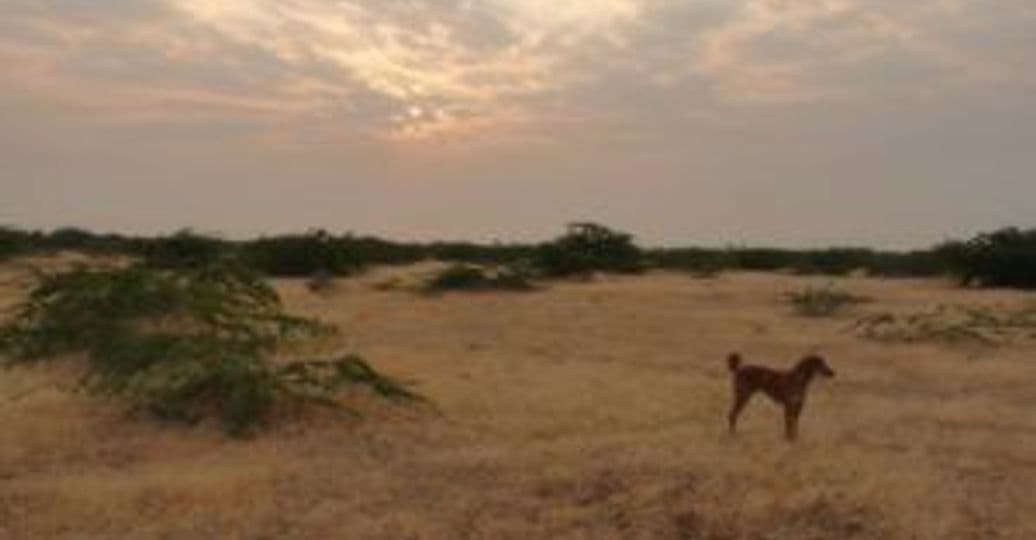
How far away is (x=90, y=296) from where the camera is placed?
46.2 ft

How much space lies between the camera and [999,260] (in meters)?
26.4

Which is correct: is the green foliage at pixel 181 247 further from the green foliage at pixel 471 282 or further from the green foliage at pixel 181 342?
the green foliage at pixel 181 342

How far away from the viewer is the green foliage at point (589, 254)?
96.5 ft

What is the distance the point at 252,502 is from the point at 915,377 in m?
7.34

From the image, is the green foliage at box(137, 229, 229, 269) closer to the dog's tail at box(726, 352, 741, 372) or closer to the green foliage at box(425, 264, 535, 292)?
the green foliage at box(425, 264, 535, 292)

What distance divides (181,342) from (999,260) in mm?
17801

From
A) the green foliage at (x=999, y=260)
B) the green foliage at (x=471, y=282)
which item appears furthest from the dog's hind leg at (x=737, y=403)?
the green foliage at (x=999, y=260)

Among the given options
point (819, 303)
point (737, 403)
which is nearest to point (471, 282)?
point (819, 303)

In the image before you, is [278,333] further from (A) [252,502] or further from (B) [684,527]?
(B) [684,527]

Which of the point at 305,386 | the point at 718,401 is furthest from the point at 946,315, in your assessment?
the point at 305,386

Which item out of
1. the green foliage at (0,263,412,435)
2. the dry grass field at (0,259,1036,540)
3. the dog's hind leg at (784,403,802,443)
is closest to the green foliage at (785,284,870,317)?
the dry grass field at (0,259,1036,540)

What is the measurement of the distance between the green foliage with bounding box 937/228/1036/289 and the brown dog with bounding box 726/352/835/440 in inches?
686

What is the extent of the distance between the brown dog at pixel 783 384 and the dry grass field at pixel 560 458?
17 centimetres

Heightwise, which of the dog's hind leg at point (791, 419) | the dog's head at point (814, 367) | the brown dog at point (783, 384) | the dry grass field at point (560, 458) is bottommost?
the dry grass field at point (560, 458)
